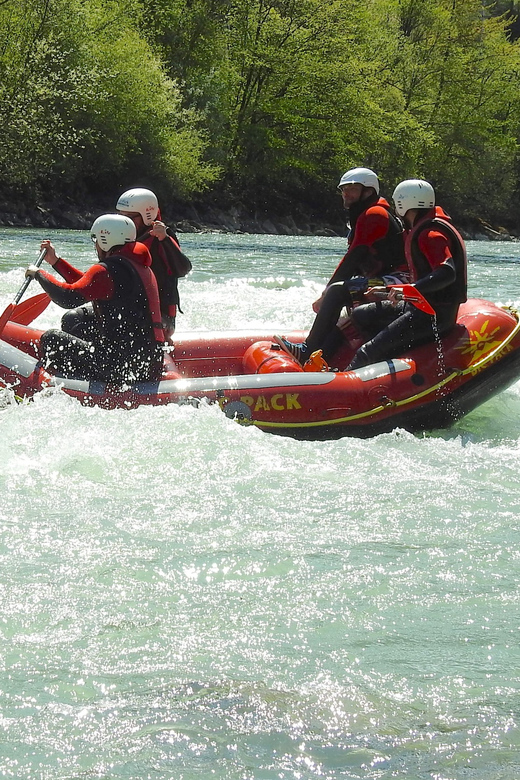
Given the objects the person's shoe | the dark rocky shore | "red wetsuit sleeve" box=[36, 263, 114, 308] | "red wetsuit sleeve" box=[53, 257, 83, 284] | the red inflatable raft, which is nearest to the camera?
"red wetsuit sleeve" box=[36, 263, 114, 308]

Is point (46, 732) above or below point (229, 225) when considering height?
above

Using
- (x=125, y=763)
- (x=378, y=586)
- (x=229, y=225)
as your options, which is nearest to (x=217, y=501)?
(x=378, y=586)

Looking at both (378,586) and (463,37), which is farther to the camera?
(463,37)

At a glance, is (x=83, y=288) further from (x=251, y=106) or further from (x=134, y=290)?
(x=251, y=106)

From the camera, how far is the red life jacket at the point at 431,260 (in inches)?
252

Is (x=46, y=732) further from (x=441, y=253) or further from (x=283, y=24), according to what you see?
(x=283, y=24)

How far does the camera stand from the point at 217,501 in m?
4.66

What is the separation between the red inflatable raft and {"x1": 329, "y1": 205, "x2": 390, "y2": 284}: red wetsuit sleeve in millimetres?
572

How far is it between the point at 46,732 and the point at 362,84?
30.9 metres

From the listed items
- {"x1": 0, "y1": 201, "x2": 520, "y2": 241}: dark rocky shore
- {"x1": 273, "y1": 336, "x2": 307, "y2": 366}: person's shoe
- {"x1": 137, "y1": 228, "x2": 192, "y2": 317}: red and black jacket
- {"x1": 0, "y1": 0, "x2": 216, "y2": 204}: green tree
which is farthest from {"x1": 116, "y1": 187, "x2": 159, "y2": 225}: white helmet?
{"x1": 0, "y1": 0, "x2": 216, "y2": 204}: green tree

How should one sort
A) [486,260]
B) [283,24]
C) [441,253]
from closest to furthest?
[441,253] → [486,260] → [283,24]

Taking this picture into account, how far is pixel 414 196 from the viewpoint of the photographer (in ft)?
20.9

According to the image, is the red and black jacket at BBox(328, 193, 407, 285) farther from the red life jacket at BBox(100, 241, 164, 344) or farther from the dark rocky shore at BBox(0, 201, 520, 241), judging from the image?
the dark rocky shore at BBox(0, 201, 520, 241)

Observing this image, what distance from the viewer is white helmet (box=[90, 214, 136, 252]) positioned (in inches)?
230
